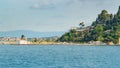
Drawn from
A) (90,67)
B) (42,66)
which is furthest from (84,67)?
(42,66)

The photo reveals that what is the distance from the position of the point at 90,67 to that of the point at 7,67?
17140 mm

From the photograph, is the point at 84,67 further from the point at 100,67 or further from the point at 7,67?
the point at 7,67

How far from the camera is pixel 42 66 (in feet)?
330

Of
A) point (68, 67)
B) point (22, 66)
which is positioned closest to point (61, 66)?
point (68, 67)

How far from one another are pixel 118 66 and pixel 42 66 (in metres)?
16.0

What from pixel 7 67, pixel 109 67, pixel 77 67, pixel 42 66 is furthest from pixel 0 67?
pixel 109 67

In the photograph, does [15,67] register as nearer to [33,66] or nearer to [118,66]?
[33,66]

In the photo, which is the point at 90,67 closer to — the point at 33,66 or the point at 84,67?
the point at 84,67

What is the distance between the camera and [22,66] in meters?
101

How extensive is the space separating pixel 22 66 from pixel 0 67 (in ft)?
18.1

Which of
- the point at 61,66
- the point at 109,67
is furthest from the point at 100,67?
the point at 61,66

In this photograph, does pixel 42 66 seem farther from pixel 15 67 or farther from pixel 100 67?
pixel 100 67

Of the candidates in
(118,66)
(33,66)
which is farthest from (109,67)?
(33,66)

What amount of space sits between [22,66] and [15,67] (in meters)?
3.29
